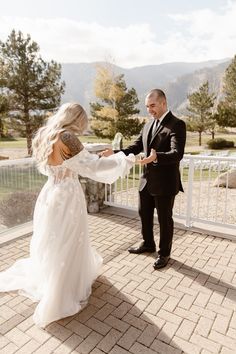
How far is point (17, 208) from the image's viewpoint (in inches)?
202

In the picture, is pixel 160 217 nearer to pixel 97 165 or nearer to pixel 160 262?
pixel 160 262

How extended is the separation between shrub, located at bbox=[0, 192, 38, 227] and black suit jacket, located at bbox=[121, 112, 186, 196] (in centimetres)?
244

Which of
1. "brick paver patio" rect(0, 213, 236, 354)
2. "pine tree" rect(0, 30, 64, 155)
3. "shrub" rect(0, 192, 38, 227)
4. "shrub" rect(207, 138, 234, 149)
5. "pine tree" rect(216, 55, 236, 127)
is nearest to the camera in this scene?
"brick paver patio" rect(0, 213, 236, 354)

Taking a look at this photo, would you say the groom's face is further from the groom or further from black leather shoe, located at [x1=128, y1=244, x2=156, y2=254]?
black leather shoe, located at [x1=128, y1=244, x2=156, y2=254]

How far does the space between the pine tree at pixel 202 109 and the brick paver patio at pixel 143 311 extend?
27901 millimetres

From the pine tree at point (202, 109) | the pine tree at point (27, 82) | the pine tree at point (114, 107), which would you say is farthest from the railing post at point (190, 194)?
the pine tree at point (202, 109)

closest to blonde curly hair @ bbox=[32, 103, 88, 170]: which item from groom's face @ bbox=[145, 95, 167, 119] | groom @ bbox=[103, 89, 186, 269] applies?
groom @ bbox=[103, 89, 186, 269]

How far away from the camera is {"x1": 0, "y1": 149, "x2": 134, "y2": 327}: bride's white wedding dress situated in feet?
8.68

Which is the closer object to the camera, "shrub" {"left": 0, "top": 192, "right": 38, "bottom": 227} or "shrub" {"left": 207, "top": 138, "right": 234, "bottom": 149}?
"shrub" {"left": 0, "top": 192, "right": 38, "bottom": 227}

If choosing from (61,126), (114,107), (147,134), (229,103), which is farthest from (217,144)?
(61,126)

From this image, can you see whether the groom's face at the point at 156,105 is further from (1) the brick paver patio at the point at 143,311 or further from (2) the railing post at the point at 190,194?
(1) the brick paver patio at the point at 143,311

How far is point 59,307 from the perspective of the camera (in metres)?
2.67

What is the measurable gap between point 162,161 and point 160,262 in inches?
52.5

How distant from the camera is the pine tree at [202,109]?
30031 mm
